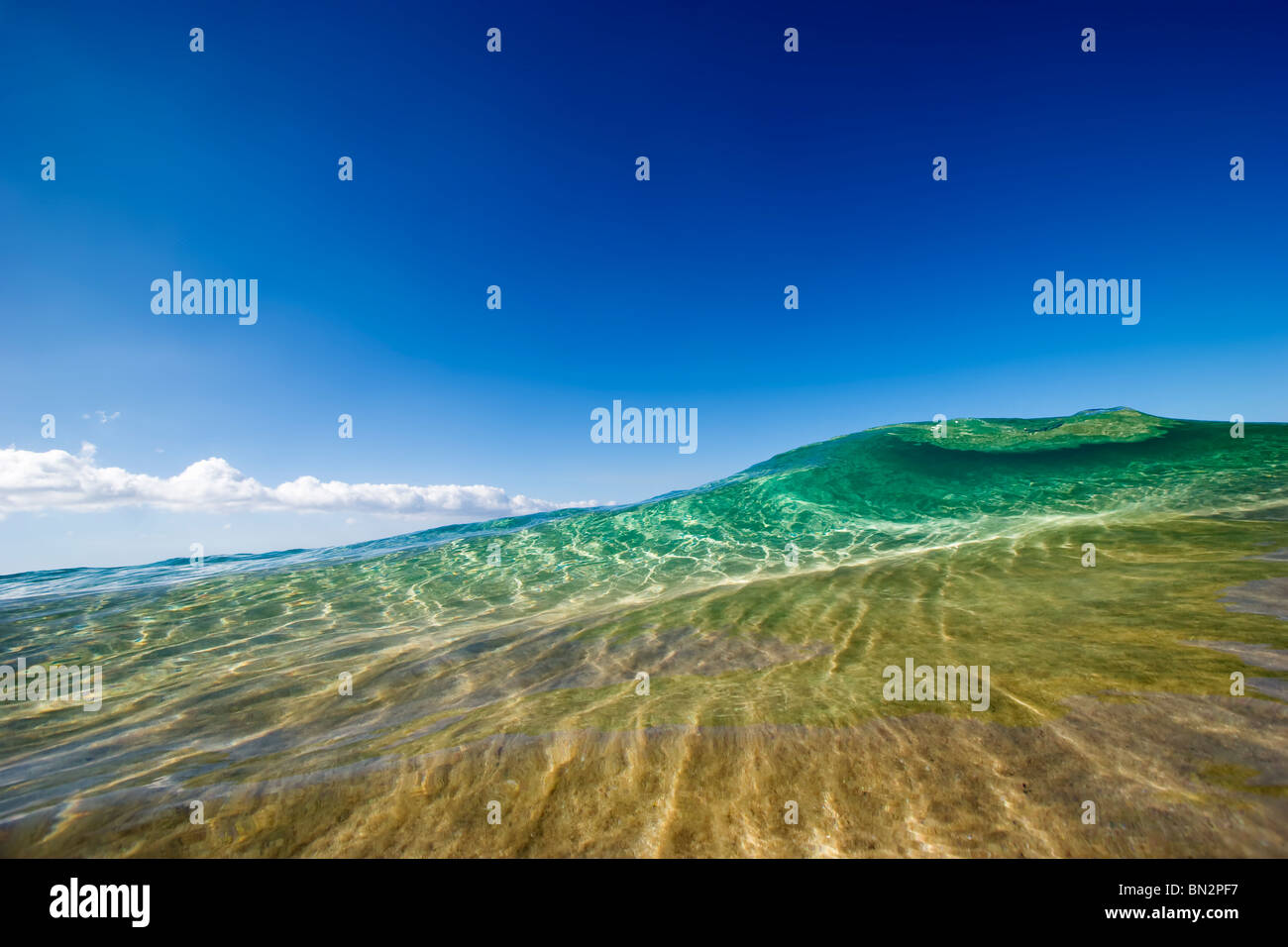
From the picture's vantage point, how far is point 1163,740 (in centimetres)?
272

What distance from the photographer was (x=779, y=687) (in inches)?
158

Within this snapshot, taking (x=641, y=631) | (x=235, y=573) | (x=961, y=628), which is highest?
(x=961, y=628)

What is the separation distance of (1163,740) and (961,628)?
256cm

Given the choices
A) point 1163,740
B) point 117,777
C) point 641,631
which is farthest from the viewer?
point 641,631

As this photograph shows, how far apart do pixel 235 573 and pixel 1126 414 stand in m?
39.3

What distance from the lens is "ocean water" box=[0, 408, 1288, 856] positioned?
8.06 ft

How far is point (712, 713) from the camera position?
357 cm

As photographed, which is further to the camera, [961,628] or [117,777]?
[961,628]

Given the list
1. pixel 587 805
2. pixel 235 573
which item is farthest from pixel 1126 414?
pixel 235 573

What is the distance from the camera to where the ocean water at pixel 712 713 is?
246 centimetres
